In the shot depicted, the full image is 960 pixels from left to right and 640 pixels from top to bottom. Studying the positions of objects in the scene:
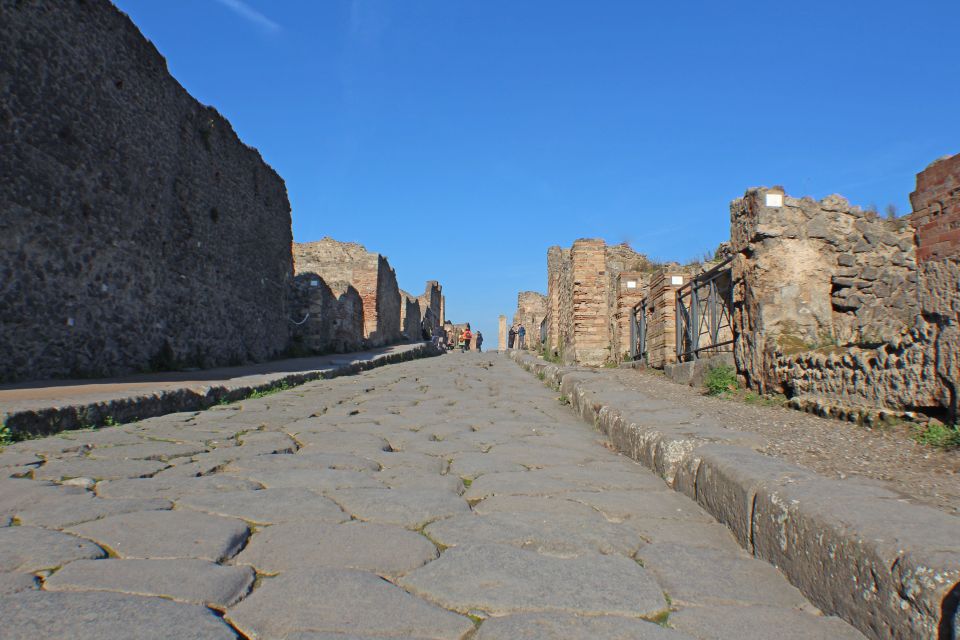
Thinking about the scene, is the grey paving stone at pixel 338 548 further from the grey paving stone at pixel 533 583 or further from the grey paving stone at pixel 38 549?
the grey paving stone at pixel 38 549

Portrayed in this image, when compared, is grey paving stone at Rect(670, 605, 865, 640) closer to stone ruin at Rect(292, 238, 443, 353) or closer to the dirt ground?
the dirt ground

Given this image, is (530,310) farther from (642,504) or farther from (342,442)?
(642,504)

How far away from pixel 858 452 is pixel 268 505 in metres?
2.82

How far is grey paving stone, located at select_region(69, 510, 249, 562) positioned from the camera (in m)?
1.99

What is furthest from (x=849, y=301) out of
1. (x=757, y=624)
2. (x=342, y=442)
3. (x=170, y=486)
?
(x=170, y=486)

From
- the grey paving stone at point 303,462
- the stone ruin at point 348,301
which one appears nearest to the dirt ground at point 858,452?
the grey paving stone at point 303,462

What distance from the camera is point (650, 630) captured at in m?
1.58

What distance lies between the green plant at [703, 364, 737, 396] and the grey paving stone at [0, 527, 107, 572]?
5704 mm

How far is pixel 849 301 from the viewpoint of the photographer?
250 inches

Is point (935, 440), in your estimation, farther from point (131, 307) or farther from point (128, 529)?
point (131, 307)

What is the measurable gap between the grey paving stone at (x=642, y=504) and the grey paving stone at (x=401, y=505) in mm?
547

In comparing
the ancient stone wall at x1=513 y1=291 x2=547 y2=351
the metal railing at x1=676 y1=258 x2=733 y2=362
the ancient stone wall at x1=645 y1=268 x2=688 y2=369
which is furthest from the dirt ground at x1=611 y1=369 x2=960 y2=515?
the ancient stone wall at x1=513 y1=291 x2=547 y2=351

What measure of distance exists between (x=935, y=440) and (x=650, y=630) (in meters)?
2.67

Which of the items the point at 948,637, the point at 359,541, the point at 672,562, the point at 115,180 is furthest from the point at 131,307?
the point at 948,637
